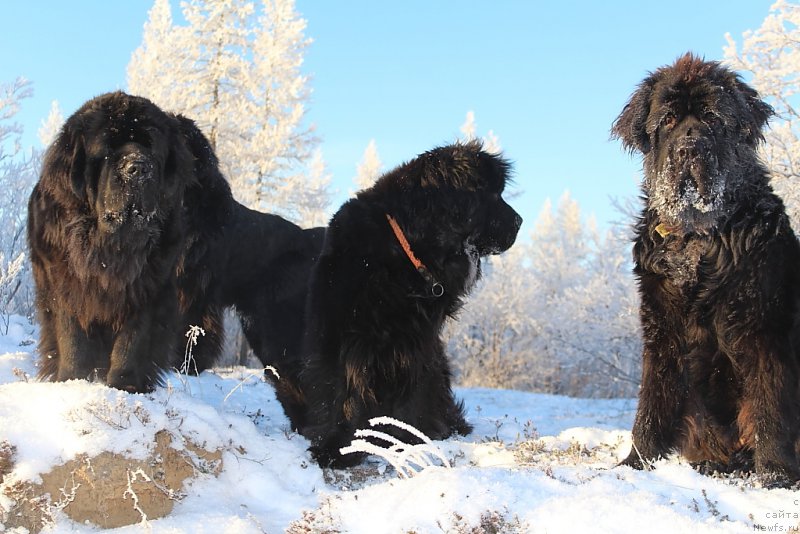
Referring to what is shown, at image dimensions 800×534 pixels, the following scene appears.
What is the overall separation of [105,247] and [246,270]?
5.87 feet

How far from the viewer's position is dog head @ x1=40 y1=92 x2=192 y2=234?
3770mm

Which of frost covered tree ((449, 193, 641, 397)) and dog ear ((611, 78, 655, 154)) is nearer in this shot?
dog ear ((611, 78, 655, 154))

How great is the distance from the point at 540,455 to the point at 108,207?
3.01 m

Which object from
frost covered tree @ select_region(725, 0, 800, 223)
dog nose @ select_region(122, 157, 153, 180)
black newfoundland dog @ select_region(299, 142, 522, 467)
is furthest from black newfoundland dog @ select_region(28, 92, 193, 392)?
frost covered tree @ select_region(725, 0, 800, 223)

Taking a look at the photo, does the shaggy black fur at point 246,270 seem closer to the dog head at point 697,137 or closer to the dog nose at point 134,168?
the dog nose at point 134,168

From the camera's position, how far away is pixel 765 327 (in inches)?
132

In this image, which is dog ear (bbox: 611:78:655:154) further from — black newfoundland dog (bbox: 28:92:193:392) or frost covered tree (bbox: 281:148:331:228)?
frost covered tree (bbox: 281:148:331:228)

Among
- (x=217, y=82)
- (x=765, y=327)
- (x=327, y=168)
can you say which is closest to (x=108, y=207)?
(x=765, y=327)

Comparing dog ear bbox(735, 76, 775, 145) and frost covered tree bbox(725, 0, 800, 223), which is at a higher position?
frost covered tree bbox(725, 0, 800, 223)

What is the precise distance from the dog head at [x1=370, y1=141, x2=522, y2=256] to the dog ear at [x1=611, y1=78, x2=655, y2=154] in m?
0.96

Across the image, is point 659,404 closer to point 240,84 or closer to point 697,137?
point 697,137

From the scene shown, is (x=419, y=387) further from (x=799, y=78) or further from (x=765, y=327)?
(x=799, y=78)

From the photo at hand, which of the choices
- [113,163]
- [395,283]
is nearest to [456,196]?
[395,283]

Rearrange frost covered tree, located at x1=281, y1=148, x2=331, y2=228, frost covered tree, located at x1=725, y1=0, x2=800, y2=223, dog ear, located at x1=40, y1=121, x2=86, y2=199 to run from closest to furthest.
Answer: dog ear, located at x1=40, y1=121, x2=86, y2=199
frost covered tree, located at x1=725, y1=0, x2=800, y2=223
frost covered tree, located at x1=281, y1=148, x2=331, y2=228
